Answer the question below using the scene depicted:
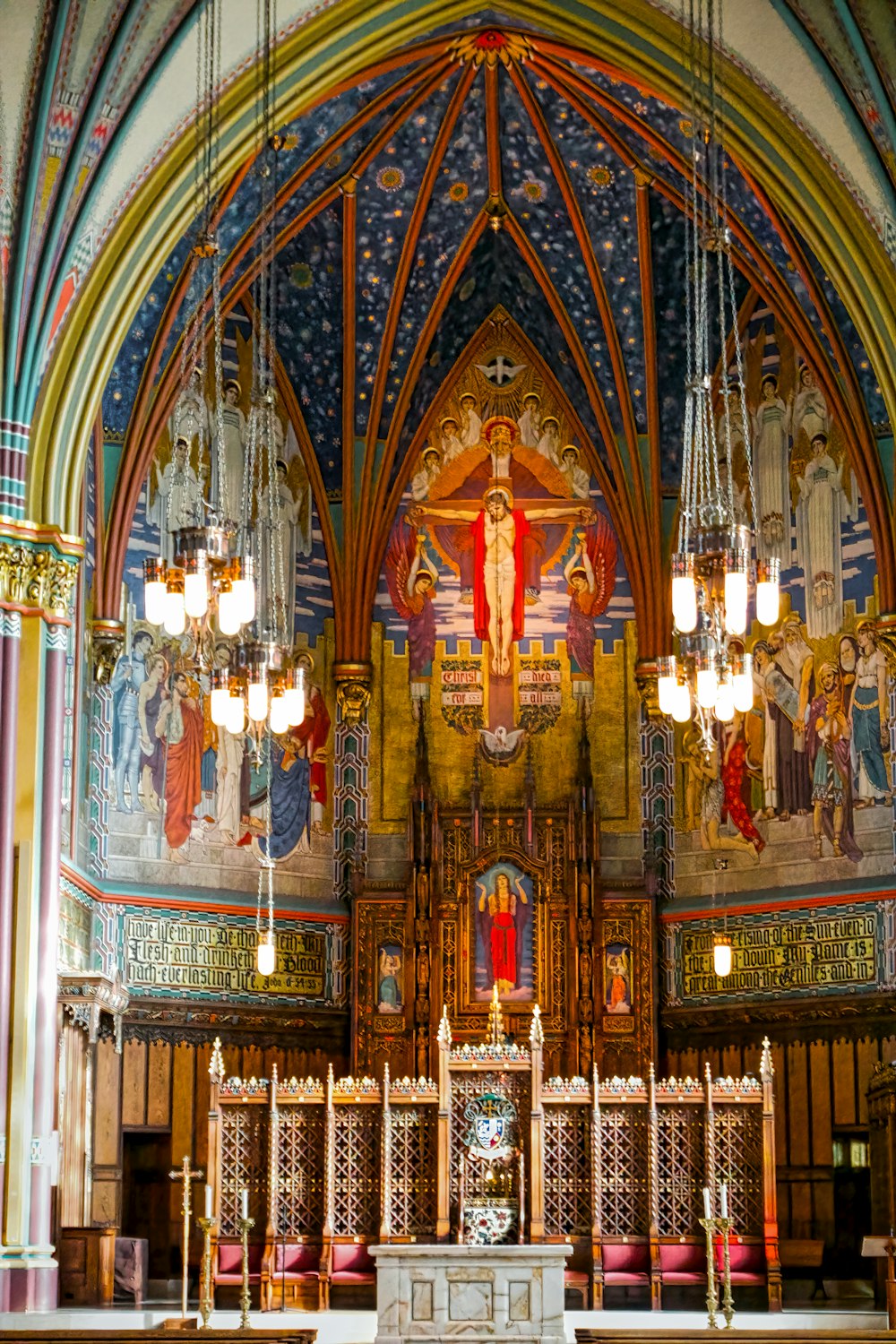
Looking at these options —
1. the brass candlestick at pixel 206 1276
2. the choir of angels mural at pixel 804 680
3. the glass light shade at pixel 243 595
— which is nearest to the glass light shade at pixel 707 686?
the glass light shade at pixel 243 595

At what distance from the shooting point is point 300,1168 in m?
23.8

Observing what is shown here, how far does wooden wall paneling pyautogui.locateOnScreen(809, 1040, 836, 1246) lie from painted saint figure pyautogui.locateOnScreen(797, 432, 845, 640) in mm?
5524

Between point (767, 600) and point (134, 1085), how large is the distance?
12.5 m

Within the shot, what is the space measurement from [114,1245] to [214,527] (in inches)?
369

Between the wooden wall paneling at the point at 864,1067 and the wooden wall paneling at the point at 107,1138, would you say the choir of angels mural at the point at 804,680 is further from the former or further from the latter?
the wooden wall paneling at the point at 107,1138

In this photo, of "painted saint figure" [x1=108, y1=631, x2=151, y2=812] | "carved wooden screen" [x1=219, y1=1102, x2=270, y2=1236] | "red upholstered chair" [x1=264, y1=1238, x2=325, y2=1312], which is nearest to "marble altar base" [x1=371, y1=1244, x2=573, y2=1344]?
"red upholstered chair" [x1=264, y1=1238, x2=325, y2=1312]

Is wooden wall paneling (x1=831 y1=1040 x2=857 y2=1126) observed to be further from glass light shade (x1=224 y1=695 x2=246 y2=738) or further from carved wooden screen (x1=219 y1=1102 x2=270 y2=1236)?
glass light shade (x1=224 y1=695 x2=246 y2=738)

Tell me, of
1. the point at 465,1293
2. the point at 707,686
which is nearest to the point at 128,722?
the point at 707,686

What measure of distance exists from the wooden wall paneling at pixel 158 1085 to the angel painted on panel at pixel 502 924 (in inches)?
168

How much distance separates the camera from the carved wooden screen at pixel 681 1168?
23609 mm

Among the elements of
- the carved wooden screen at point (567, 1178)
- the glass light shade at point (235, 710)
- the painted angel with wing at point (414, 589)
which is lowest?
the carved wooden screen at point (567, 1178)

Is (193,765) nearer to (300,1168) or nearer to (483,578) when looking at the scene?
(483,578)

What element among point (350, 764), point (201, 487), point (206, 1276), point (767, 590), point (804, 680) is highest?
point (201, 487)

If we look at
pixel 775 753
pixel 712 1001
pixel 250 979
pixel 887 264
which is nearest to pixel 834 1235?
pixel 712 1001
